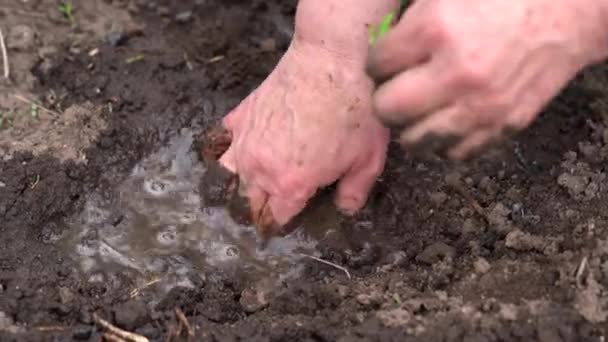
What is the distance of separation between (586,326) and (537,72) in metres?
0.42

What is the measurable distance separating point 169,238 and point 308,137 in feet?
1.19

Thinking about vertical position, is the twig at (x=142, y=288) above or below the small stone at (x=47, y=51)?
below

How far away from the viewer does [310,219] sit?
1924 millimetres

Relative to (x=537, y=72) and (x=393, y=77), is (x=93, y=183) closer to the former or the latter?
(x=393, y=77)

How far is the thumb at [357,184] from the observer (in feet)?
6.11

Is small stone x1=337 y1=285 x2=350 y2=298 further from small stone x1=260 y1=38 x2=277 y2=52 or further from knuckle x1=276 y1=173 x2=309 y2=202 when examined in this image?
small stone x1=260 y1=38 x2=277 y2=52

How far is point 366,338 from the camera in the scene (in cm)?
157

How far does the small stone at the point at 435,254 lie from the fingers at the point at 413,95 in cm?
46

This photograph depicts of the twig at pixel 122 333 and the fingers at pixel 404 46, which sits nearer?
the fingers at pixel 404 46

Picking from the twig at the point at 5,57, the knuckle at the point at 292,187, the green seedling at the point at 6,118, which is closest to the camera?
the knuckle at the point at 292,187

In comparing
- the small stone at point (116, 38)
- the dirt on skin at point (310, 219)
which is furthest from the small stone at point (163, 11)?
the small stone at point (116, 38)

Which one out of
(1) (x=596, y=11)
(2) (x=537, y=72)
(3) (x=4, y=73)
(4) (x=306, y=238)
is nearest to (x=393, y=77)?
(2) (x=537, y=72)

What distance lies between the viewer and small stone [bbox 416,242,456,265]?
5.86 ft

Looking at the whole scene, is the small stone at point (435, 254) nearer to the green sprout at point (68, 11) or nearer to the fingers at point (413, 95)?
the fingers at point (413, 95)
